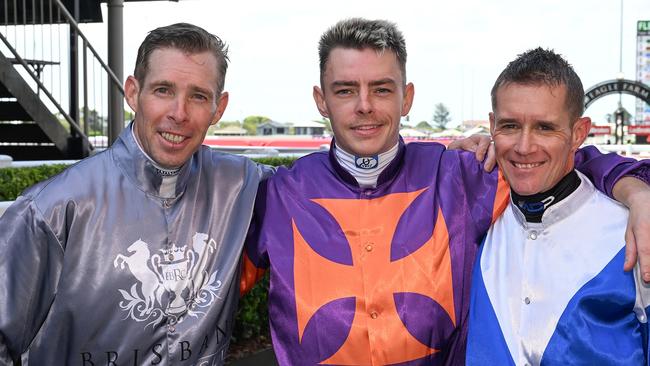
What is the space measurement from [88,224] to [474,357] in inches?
49.5

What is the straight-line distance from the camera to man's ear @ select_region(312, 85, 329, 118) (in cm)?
A: 243

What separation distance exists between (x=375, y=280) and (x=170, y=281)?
0.65 m

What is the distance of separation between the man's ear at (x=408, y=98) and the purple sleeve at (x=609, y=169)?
0.62m

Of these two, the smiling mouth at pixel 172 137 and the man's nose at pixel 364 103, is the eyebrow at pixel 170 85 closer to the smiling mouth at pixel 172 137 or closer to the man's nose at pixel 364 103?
the smiling mouth at pixel 172 137

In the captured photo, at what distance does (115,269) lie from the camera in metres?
2.07

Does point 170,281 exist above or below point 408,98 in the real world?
below

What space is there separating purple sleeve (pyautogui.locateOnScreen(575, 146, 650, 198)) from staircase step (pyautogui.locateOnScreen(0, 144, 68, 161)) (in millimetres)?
6002

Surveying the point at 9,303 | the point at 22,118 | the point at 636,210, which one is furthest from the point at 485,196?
the point at 22,118

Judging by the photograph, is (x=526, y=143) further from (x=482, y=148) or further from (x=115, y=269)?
(x=115, y=269)

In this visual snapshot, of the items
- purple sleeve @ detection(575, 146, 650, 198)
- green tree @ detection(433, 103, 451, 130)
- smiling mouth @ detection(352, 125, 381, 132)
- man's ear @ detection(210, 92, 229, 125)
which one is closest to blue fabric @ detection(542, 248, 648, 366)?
purple sleeve @ detection(575, 146, 650, 198)

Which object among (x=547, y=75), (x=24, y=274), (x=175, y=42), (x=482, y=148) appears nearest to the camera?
(x=24, y=274)

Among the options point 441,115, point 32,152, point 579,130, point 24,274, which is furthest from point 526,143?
point 441,115

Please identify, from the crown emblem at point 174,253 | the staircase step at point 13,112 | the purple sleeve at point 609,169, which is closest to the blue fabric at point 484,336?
the purple sleeve at point 609,169

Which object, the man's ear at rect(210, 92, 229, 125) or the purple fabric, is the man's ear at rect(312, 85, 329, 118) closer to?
the purple fabric
